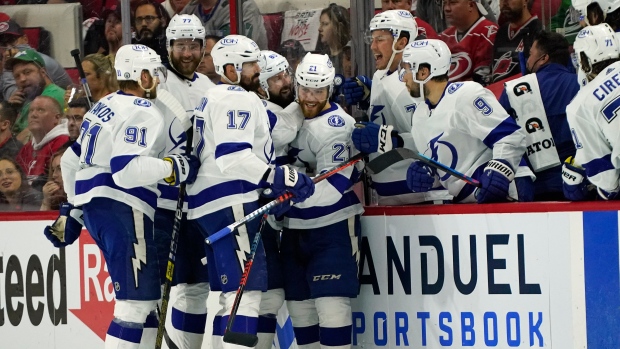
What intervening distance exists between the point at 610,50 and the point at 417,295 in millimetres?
1097

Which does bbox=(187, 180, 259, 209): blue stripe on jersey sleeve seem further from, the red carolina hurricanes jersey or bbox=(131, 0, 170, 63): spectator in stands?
bbox=(131, 0, 170, 63): spectator in stands

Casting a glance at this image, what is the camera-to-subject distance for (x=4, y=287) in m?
5.12

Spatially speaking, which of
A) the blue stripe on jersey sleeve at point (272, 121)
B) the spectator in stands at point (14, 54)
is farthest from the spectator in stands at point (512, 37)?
the spectator in stands at point (14, 54)

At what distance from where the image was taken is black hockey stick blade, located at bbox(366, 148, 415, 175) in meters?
4.05

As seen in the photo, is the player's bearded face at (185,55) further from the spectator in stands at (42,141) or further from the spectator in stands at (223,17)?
the spectator in stands at (42,141)

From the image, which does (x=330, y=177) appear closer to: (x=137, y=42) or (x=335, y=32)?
(x=335, y=32)

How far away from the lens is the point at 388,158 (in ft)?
13.5

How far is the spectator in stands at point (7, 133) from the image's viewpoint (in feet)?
18.2

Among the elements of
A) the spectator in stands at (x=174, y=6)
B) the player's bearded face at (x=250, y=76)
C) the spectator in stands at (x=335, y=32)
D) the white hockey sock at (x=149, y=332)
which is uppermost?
the spectator in stands at (x=174, y=6)

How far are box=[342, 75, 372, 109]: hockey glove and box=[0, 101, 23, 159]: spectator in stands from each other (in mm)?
1860

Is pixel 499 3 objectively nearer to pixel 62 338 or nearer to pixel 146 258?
pixel 146 258

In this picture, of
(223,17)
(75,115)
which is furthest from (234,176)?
(75,115)

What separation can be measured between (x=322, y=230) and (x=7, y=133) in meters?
2.11

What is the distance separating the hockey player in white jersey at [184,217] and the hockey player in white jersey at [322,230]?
1.29ft
